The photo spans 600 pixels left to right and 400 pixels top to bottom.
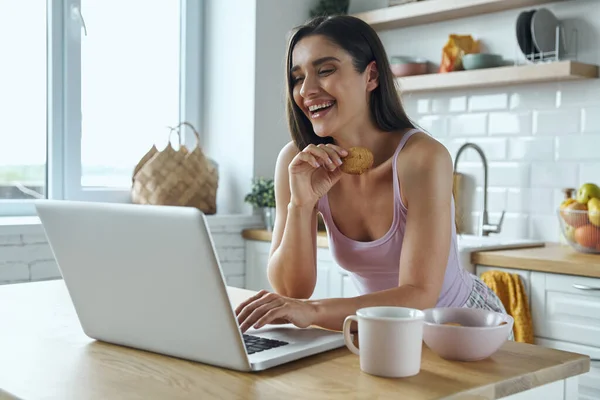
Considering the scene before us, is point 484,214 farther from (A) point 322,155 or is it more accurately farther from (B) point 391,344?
(B) point 391,344

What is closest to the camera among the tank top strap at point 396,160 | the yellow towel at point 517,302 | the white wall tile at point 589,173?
the tank top strap at point 396,160

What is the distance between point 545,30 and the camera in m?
3.09

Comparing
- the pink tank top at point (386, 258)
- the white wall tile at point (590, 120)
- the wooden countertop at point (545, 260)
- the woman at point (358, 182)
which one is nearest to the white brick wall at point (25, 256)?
the woman at point (358, 182)

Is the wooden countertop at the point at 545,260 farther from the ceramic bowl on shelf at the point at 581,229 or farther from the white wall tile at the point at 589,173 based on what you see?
the white wall tile at the point at 589,173

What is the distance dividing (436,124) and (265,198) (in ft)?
2.95

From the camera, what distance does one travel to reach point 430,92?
361 cm

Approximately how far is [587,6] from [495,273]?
1.23 metres

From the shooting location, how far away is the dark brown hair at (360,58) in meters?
1.88

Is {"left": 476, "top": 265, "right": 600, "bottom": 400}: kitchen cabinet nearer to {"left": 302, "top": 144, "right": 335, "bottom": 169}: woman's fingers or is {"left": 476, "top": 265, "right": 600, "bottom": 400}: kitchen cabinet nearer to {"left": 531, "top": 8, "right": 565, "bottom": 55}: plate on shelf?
{"left": 531, "top": 8, "right": 565, "bottom": 55}: plate on shelf

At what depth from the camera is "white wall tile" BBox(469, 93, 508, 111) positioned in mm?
3318

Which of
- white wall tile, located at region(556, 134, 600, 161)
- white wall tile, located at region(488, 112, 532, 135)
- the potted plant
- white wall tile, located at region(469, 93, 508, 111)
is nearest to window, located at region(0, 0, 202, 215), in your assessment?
the potted plant

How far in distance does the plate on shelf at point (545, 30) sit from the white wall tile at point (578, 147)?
0.36m

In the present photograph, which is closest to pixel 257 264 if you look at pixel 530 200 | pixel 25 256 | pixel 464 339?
pixel 25 256

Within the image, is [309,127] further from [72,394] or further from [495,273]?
[72,394]
